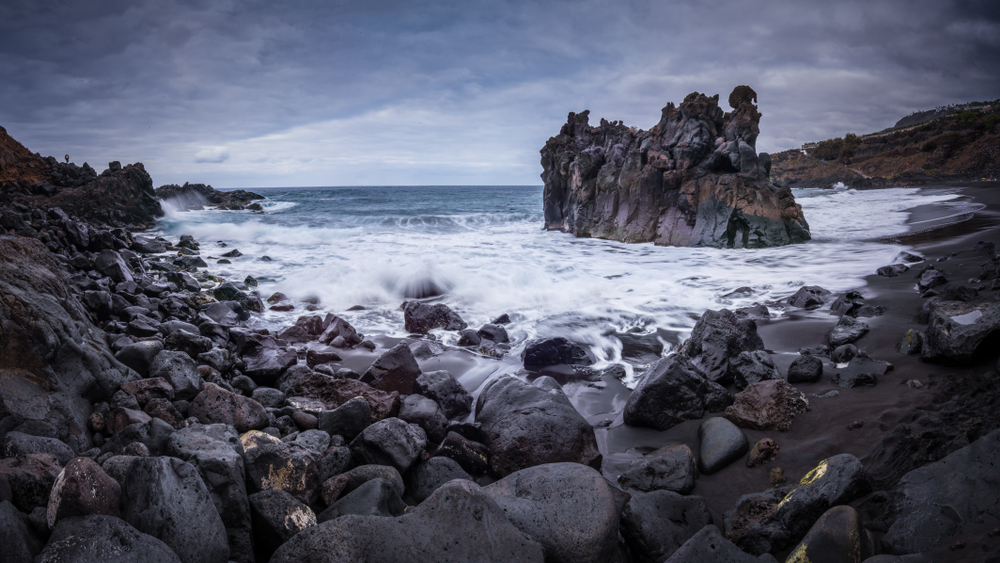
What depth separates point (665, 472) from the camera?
3.15 m

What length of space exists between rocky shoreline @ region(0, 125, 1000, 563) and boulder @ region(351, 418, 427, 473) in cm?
2

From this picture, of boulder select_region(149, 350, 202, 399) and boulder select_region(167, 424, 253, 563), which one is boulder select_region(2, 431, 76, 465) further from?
boulder select_region(149, 350, 202, 399)

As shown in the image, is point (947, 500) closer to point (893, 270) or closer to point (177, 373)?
point (177, 373)

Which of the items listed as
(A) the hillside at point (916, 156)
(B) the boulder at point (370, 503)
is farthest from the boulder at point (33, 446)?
(A) the hillside at point (916, 156)

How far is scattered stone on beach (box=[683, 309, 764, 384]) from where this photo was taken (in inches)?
177

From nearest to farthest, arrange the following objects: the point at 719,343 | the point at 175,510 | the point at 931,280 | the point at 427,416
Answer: the point at 175,510, the point at 427,416, the point at 719,343, the point at 931,280

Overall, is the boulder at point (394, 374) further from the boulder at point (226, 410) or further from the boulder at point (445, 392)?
the boulder at point (226, 410)

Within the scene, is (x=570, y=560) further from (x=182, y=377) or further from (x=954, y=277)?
(x=954, y=277)

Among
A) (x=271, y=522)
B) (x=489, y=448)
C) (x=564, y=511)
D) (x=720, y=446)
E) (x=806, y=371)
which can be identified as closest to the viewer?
(x=271, y=522)

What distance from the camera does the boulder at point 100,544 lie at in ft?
5.09

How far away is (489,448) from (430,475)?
56cm

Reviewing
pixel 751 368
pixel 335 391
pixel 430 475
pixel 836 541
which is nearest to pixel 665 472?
pixel 836 541

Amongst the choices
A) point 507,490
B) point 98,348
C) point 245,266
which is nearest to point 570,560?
point 507,490

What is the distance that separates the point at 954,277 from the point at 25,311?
10276mm
